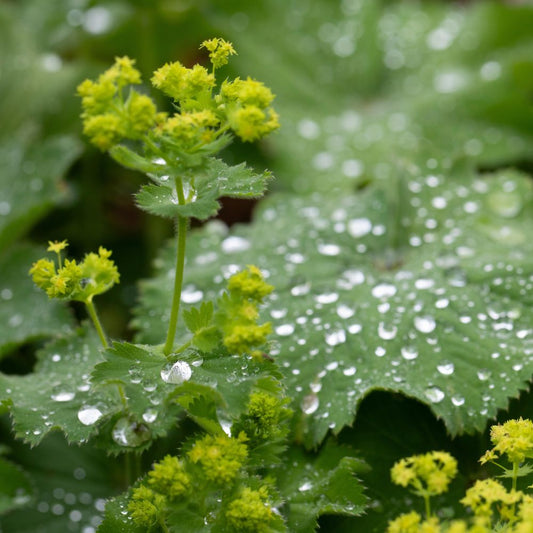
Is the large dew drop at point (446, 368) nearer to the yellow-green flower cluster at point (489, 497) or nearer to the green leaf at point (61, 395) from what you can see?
the yellow-green flower cluster at point (489, 497)

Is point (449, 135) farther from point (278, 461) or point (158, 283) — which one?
point (278, 461)

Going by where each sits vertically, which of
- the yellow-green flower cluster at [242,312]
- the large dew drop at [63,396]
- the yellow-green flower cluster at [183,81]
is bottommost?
the large dew drop at [63,396]

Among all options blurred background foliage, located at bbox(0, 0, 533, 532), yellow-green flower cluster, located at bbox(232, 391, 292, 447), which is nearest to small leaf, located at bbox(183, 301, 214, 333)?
yellow-green flower cluster, located at bbox(232, 391, 292, 447)

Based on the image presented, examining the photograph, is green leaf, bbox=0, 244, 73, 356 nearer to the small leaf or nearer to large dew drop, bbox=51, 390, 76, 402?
large dew drop, bbox=51, 390, 76, 402

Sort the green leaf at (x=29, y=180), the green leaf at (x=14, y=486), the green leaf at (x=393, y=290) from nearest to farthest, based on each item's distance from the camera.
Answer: the green leaf at (x=393, y=290), the green leaf at (x=14, y=486), the green leaf at (x=29, y=180)

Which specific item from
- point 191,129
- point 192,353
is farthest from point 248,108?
point 192,353

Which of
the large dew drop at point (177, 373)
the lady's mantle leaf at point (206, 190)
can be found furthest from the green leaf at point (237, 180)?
the large dew drop at point (177, 373)
